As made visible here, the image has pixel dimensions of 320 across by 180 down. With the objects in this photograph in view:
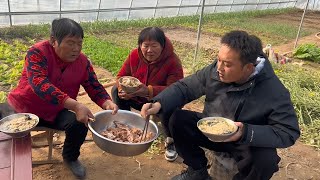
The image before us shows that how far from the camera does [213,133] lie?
241 cm

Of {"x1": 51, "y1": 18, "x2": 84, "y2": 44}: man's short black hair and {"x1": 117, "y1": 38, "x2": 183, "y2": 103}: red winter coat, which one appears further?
{"x1": 117, "y1": 38, "x2": 183, "y2": 103}: red winter coat

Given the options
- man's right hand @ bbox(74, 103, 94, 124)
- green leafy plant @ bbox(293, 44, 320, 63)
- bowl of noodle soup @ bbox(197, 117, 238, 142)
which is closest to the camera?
bowl of noodle soup @ bbox(197, 117, 238, 142)

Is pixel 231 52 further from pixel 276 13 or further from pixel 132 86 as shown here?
pixel 276 13

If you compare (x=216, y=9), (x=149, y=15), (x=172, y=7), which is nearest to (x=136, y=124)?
(x=149, y=15)

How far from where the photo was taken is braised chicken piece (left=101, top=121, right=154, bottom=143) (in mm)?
2949

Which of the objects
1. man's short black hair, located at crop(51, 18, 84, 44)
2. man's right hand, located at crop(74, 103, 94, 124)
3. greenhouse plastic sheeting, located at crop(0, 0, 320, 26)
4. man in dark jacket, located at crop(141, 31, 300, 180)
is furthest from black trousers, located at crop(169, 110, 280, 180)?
greenhouse plastic sheeting, located at crop(0, 0, 320, 26)

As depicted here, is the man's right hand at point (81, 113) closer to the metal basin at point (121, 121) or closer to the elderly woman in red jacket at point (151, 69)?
the metal basin at point (121, 121)

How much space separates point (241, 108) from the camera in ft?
8.97

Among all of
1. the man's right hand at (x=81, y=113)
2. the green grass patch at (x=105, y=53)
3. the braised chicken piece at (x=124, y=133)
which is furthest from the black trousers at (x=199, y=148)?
the green grass patch at (x=105, y=53)

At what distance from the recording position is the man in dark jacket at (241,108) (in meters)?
2.52

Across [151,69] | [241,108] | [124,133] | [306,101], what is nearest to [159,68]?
[151,69]

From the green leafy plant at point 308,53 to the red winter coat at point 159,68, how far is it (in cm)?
640

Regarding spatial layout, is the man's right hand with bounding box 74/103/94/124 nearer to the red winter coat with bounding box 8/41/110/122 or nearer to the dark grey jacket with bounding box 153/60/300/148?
the red winter coat with bounding box 8/41/110/122

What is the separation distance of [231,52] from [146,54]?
1127 mm
